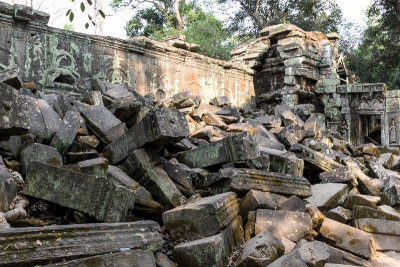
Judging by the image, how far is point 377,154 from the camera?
6.76m

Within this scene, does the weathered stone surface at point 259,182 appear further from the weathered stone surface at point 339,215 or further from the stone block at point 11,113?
the stone block at point 11,113

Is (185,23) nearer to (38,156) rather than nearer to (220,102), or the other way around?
(220,102)

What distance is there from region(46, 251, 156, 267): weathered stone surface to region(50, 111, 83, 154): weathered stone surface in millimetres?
1648

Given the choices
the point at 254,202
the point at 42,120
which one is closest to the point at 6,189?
the point at 42,120

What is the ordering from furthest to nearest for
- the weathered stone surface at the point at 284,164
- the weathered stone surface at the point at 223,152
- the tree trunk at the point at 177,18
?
the tree trunk at the point at 177,18 < the weathered stone surface at the point at 284,164 < the weathered stone surface at the point at 223,152

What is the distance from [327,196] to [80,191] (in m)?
2.60

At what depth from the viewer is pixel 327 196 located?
379cm

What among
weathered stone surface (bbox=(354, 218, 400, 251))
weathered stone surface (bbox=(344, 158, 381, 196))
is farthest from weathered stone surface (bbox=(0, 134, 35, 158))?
weathered stone surface (bbox=(344, 158, 381, 196))

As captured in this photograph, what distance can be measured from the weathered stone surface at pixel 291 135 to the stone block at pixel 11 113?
167 inches

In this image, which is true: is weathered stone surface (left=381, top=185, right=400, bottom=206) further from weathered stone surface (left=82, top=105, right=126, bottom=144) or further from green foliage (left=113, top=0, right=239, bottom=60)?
green foliage (left=113, top=0, right=239, bottom=60)

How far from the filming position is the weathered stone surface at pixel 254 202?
3.10 metres

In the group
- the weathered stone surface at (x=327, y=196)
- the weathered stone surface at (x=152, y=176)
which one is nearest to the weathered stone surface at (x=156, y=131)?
the weathered stone surface at (x=152, y=176)

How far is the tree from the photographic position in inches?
807

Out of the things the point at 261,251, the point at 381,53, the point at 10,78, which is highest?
the point at 381,53
